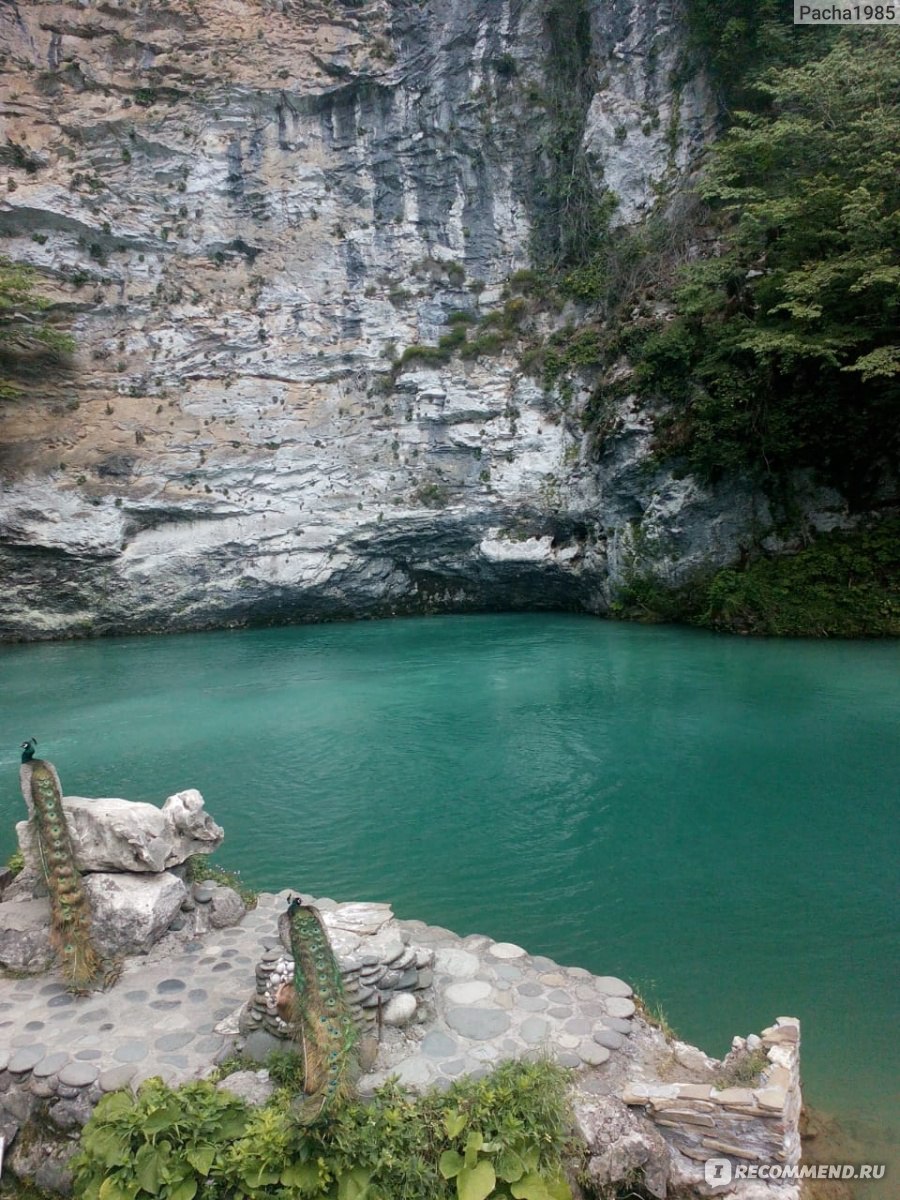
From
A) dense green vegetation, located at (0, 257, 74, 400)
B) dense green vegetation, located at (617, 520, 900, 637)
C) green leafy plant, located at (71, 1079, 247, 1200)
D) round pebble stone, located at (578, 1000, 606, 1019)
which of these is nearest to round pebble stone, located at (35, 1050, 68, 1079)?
green leafy plant, located at (71, 1079, 247, 1200)

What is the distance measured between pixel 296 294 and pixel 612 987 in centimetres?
2215

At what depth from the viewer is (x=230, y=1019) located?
13.7 feet

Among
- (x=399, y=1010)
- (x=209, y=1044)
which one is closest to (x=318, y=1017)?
(x=399, y=1010)

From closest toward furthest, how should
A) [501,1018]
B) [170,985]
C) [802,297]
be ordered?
[501,1018] < [170,985] < [802,297]

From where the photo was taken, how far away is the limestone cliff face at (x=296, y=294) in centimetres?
2092

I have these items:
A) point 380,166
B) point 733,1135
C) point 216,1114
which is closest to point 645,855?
point 733,1135

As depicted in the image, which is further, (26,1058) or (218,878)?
(218,878)

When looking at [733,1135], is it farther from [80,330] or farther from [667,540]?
[80,330]

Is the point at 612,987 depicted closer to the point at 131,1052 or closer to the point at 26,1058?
the point at 131,1052

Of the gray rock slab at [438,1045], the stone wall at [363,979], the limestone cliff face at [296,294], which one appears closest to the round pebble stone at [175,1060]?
the stone wall at [363,979]

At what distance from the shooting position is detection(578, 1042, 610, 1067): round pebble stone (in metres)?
3.76

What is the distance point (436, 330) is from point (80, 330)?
9746 millimetres

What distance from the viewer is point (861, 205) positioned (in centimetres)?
1361

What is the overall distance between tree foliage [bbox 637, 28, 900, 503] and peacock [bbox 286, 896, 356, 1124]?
45.4ft
